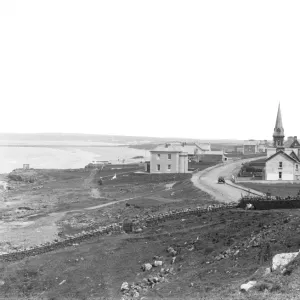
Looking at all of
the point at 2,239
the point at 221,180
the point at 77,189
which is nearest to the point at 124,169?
the point at 77,189

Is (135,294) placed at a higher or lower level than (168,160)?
lower

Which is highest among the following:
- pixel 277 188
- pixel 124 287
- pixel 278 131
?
pixel 278 131

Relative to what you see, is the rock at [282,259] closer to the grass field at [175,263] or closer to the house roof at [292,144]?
the grass field at [175,263]

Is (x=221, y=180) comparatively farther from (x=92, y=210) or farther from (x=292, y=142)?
(x=292, y=142)

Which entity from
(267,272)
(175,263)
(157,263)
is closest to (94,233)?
(157,263)

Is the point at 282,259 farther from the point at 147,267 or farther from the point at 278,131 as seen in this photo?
the point at 278,131

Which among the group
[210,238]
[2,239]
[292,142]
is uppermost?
[292,142]

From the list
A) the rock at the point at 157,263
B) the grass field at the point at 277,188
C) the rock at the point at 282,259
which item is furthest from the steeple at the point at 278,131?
the rock at the point at 282,259

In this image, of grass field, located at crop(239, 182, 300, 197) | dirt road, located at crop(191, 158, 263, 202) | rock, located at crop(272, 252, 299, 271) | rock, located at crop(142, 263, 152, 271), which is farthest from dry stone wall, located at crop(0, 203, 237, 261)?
rock, located at crop(272, 252, 299, 271)

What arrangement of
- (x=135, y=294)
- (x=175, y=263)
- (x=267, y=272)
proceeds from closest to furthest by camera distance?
1. (x=267, y=272)
2. (x=135, y=294)
3. (x=175, y=263)
